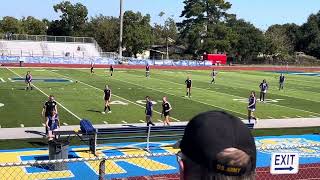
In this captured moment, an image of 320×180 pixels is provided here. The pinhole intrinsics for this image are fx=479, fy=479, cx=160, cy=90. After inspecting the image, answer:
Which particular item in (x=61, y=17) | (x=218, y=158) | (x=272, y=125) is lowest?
(x=272, y=125)

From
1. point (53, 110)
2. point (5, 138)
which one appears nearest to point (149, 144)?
point (53, 110)

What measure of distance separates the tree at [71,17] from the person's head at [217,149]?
359ft

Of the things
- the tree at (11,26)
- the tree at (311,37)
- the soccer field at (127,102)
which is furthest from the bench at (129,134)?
the tree at (311,37)

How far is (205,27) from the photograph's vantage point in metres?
103

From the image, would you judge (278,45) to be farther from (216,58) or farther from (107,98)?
(107,98)

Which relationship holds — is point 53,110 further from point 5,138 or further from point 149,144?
point 149,144

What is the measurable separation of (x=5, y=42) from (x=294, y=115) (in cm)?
6743

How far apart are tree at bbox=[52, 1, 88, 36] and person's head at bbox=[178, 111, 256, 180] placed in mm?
109422

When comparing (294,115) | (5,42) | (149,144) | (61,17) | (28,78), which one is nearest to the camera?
(149,144)

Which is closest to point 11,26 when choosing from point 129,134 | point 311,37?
point 311,37

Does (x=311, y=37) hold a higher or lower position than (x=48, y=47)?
higher

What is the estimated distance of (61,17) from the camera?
364 ft

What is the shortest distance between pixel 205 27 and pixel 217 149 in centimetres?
10211

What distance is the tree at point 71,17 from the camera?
110m
